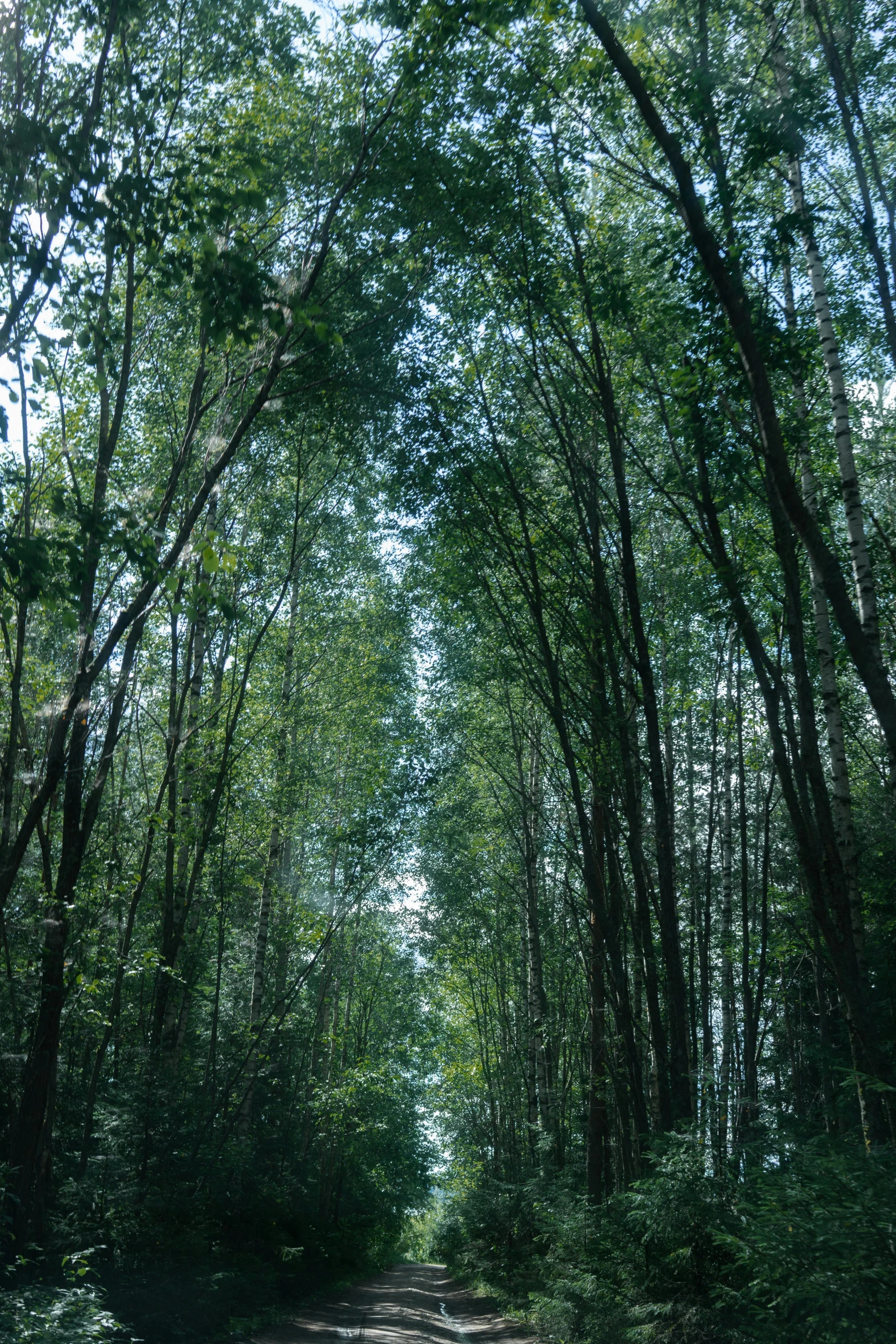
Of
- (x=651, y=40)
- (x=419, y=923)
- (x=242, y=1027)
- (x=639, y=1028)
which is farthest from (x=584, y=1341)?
(x=419, y=923)

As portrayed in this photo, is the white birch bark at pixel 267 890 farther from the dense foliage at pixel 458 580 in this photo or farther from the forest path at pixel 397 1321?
the forest path at pixel 397 1321

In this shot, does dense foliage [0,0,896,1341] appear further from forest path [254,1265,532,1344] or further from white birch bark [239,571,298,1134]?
forest path [254,1265,532,1344]

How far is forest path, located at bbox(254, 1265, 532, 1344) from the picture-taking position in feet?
34.3

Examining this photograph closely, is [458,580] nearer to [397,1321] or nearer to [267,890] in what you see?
[267,890]

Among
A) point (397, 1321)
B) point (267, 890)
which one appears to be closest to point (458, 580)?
point (267, 890)

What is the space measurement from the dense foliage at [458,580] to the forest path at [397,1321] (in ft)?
2.93

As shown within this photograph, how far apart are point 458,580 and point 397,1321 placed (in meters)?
10.7

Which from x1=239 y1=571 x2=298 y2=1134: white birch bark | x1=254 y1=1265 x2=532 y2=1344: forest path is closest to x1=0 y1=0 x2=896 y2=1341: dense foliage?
x1=239 y1=571 x2=298 y2=1134: white birch bark

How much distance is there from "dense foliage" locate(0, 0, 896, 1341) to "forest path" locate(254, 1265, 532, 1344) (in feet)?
2.93

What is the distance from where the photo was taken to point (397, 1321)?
12.9m

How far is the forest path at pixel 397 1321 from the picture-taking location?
10.5 m

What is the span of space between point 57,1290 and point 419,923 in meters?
17.6

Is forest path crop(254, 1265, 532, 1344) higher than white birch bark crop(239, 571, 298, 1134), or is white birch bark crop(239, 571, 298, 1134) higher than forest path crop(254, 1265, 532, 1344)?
white birch bark crop(239, 571, 298, 1134)

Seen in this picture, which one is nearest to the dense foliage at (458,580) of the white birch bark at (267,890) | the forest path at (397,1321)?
the white birch bark at (267,890)
